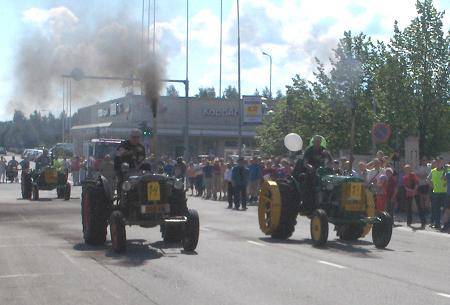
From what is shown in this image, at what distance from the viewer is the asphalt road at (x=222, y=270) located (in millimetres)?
9633

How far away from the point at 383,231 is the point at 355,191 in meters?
0.94

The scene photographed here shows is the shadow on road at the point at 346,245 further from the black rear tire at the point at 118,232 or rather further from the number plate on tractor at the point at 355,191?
the black rear tire at the point at 118,232

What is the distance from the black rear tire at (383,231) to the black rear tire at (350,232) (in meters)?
1.01

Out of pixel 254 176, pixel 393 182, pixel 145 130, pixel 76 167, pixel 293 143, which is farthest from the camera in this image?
pixel 76 167

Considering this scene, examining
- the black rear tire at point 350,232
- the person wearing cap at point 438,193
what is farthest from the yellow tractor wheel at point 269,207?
the person wearing cap at point 438,193

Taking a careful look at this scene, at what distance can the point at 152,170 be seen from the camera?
14.6 m

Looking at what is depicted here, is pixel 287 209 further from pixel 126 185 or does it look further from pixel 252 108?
pixel 252 108

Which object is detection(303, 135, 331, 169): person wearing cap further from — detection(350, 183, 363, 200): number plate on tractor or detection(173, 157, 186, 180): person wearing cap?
detection(173, 157, 186, 180): person wearing cap

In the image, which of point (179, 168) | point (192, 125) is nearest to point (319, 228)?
point (179, 168)

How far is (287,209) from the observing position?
16.1 metres

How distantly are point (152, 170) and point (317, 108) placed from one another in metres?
23.4

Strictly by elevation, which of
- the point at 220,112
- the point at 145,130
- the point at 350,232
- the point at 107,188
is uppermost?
the point at 220,112

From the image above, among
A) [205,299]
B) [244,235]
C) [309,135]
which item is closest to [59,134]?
[309,135]

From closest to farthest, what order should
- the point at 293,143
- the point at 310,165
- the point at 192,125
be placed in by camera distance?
the point at 310,165 < the point at 293,143 < the point at 192,125
